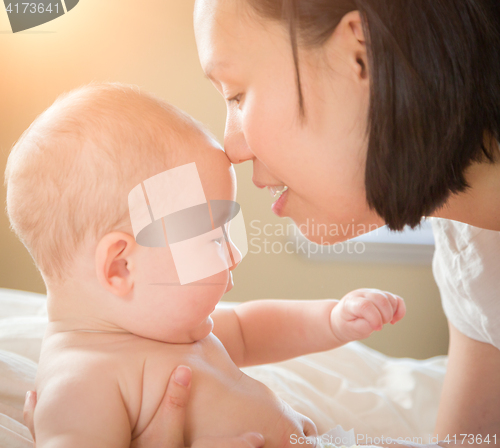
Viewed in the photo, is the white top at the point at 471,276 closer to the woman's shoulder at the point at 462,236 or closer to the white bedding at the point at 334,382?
the woman's shoulder at the point at 462,236

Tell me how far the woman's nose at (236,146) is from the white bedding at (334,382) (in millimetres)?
526

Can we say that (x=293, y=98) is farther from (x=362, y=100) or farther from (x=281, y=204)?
(x=281, y=204)

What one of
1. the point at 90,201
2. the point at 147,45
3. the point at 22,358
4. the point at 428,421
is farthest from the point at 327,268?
the point at 90,201

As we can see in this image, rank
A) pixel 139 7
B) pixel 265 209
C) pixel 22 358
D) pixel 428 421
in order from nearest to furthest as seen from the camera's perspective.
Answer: pixel 22 358, pixel 428 421, pixel 265 209, pixel 139 7

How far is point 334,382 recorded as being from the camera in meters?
1.17

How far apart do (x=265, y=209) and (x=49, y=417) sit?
0.90 metres

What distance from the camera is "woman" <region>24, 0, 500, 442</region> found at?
631mm

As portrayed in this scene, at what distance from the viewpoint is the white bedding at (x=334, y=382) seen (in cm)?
87

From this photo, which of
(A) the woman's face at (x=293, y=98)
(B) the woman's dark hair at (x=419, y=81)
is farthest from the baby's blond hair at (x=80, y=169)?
(B) the woman's dark hair at (x=419, y=81)

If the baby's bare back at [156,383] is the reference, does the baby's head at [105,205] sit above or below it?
above

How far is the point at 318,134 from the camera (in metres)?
0.71

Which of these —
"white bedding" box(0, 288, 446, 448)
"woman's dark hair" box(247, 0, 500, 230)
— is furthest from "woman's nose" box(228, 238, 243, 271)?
"white bedding" box(0, 288, 446, 448)

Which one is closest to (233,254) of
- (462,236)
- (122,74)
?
(462,236)

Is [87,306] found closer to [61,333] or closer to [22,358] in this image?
[61,333]
